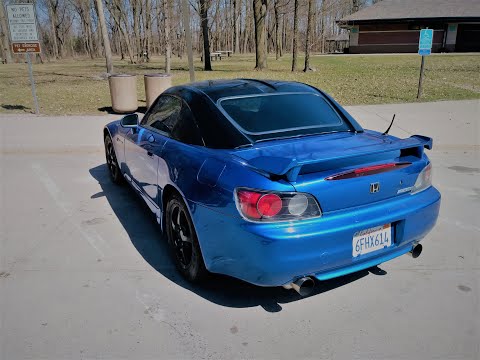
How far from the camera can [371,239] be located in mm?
2820

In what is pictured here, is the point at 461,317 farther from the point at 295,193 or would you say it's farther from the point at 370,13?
the point at 370,13

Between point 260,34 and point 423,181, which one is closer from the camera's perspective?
point 423,181

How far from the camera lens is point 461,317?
114 inches

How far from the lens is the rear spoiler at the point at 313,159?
99.8 inches

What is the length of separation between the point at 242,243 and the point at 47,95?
589 inches

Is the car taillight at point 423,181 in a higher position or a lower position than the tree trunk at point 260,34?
lower

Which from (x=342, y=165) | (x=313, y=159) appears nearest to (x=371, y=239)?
(x=342, y=165)

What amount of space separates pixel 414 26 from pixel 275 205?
48159mm

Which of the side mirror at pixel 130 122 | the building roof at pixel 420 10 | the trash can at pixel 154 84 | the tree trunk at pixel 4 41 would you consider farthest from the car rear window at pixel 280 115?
the building roof at pixel 420 10

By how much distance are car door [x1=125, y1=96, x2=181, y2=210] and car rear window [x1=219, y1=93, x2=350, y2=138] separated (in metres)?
0.65

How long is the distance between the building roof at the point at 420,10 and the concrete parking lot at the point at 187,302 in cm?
4447

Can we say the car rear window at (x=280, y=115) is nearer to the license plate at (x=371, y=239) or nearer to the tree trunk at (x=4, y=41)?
the license plate at (x=371, y=239)

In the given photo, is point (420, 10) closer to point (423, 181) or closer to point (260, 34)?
point (260, 34)

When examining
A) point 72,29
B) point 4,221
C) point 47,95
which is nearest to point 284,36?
point 72,29
